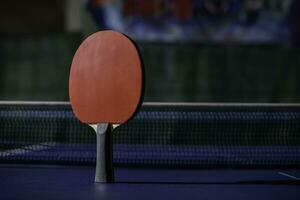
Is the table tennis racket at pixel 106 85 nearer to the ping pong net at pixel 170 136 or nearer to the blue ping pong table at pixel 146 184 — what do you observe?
the blue ping pong table at pixel 146 184

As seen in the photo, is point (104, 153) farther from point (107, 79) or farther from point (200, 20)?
point (200, 20)

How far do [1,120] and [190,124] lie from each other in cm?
303

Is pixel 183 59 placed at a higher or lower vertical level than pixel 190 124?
higher

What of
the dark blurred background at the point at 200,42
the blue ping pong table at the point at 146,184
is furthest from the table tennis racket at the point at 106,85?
the dark blurred background at the point at 200,42

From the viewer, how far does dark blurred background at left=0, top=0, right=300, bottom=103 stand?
1245 centimetres

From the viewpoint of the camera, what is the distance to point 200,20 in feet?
41.2

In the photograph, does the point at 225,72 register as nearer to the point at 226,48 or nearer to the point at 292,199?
the point at 226,48

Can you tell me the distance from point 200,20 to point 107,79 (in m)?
7.36

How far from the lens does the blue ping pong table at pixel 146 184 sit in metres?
4.90

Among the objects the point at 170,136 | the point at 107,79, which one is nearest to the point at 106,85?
the point at 107,79

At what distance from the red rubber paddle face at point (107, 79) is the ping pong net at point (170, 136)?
1684mm

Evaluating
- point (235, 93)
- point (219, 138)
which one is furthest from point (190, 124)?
point (235, 93)

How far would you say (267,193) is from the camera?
16.7 feet

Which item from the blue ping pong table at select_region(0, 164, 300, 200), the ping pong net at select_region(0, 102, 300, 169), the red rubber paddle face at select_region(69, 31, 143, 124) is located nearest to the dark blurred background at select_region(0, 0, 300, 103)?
the ping pong net at select_region(0, 102, 300, 169)
